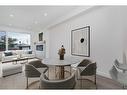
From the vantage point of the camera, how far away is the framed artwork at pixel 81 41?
3.96m

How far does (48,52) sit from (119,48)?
15.2 feet

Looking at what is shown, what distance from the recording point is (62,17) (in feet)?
16.0

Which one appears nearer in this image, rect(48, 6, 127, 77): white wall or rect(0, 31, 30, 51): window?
rect(48, 6, 127, 77): white wall

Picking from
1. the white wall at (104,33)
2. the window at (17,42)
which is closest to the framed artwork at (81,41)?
the white wall at (104,33)

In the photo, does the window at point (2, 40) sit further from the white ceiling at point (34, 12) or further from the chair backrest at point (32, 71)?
the chair backrest at point (32, 71)

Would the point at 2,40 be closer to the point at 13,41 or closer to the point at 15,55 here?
the point at 13,41

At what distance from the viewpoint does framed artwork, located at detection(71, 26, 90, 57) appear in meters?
3.96

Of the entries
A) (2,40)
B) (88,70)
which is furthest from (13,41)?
(88,70)

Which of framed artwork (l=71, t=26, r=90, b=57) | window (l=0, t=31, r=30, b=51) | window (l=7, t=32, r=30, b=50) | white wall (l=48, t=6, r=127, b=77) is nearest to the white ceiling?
white wall (l=48, t=6, r=127, b=77)

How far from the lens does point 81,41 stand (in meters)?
4.20

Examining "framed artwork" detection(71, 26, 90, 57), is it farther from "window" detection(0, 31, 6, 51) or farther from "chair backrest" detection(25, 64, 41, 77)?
"window" detection(0, 31, 6, 51)

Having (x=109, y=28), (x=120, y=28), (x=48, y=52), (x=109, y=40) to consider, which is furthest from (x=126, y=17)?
(x=48, y=52)

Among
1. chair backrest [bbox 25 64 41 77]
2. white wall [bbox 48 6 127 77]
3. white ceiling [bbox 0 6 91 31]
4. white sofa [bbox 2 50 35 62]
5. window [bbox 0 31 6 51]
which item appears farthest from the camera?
window [bbox 0 31 6 51]
